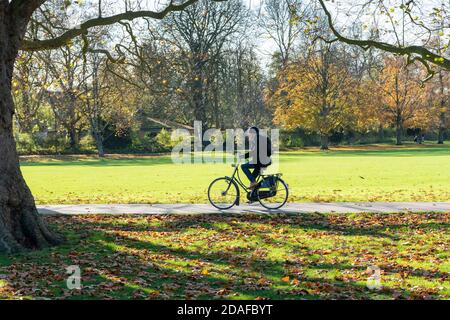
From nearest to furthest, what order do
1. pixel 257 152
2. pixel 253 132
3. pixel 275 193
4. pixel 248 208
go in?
pixel 253 132, pixel 257 152, pixel 275 193, pixel 248 208

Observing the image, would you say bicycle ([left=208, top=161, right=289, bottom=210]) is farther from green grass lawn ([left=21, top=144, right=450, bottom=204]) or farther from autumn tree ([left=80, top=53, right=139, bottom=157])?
autumn tree ([left=80, top=53, right=139, bottom=157])

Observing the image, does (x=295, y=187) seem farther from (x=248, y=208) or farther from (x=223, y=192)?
(x=223, y=192)

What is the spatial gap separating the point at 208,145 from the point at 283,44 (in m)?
17.7

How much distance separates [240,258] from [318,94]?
59.2 metres

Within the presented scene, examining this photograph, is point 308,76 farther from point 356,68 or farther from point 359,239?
point 359,239

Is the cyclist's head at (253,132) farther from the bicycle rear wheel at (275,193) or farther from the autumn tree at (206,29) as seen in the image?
the autumn tree at (206,29)

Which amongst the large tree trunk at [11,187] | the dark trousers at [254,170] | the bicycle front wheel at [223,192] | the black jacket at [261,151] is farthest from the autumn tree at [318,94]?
the large tree trunk at [11,187]

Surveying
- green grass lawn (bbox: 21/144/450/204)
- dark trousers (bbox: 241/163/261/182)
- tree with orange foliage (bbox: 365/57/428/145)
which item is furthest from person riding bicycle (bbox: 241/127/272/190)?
tree with orange foliage (bbox: 365/57/428/145)

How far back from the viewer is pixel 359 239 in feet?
37.7

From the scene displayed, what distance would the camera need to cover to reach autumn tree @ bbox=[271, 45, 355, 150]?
66.7m

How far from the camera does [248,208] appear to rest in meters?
15.6

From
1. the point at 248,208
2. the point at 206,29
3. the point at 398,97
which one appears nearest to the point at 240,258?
the point at 248,208

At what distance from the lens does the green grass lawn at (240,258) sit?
24.7 feet
